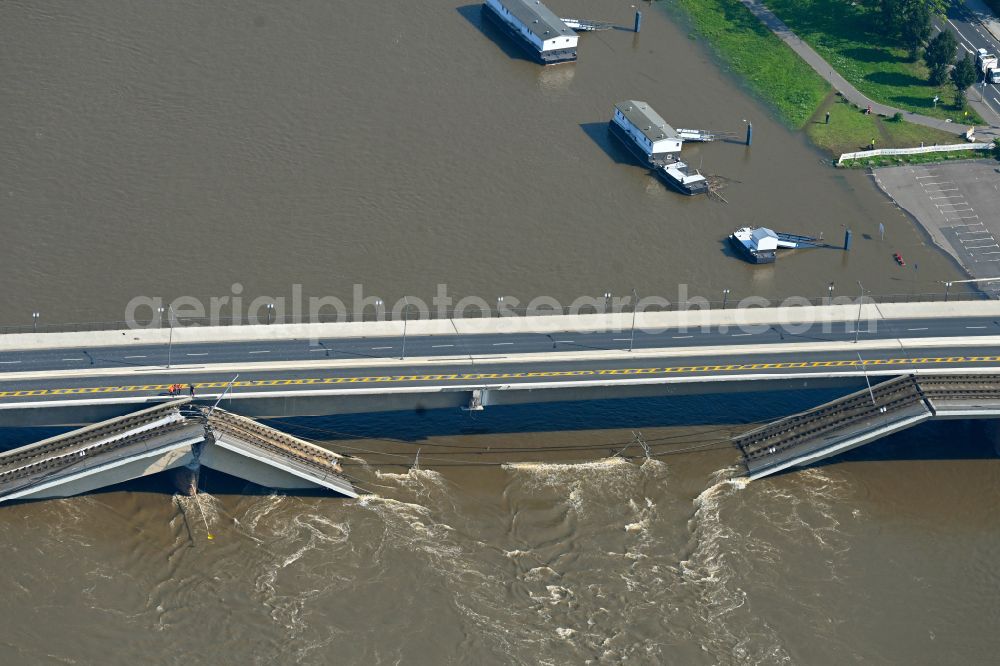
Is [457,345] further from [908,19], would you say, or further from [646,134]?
[908,19]

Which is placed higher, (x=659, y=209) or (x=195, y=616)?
(x=659, y=209)

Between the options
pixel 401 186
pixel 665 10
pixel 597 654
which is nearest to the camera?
pixel 597 654

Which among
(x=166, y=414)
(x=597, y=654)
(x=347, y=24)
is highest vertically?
(x=347, y=24)

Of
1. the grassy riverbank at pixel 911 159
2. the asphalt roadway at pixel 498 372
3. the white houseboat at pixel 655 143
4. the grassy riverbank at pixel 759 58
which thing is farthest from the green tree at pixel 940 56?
the asphalt roadway at pixel 498 372

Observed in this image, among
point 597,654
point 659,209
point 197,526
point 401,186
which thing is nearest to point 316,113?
point 401,186

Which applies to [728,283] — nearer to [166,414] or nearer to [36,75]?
[166,414]

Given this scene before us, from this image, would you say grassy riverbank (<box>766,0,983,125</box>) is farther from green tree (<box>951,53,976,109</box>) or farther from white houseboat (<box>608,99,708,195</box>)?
white houseboat (<box>608,99,708,195</box>)
